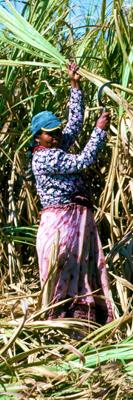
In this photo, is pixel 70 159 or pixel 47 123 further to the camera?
pixel 47 123

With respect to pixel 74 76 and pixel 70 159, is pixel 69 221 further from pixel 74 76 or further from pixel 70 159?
pixel 74 76

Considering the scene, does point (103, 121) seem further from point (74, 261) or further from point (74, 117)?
point (74, 261)

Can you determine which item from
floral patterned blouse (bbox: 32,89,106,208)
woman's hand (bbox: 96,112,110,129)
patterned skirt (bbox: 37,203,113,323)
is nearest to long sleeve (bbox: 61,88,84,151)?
floral patterned blouse (bbox: 32,89,106,208)

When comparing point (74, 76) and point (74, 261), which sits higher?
point (74, 76)

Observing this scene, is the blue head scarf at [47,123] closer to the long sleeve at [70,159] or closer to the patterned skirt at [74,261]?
the long sleeve at [70,159]

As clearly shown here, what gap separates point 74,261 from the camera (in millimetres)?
4441

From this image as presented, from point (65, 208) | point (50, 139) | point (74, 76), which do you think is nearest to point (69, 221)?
point (65, 208)

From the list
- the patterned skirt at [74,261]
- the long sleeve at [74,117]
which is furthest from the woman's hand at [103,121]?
the patterned skirt at [74,261]

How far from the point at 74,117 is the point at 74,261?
62 centimetres

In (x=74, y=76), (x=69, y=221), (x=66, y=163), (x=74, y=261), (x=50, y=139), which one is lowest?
(x=74, y=261)

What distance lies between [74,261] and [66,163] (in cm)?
44

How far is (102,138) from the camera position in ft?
14.2

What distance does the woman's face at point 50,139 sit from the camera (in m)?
4.41

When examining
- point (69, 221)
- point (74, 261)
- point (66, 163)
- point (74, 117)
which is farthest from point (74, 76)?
point (74, 261)
